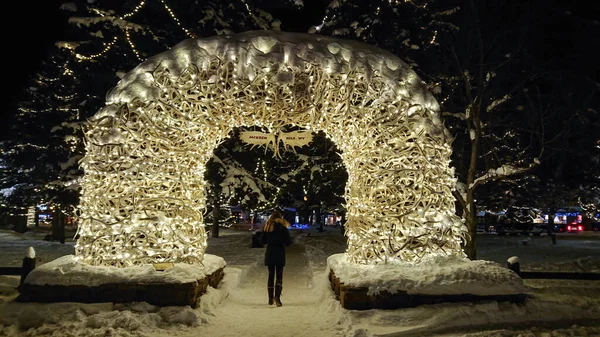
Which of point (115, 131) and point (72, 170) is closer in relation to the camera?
point (115, 131)

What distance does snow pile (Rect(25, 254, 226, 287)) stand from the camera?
6227 millimetres

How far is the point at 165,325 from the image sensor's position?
584cm

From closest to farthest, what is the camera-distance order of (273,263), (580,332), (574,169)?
(580,332), (273,263), (574,169)

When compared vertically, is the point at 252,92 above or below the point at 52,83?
below

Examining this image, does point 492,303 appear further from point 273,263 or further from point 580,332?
point 273,263

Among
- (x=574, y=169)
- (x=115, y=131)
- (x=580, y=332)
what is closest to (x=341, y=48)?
(x=115, y=131)

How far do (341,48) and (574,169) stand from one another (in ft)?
66.7

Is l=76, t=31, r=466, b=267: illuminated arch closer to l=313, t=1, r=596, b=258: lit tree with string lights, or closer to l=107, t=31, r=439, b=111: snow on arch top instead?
l=107, t=31, r=439, b=111: snow on arch top

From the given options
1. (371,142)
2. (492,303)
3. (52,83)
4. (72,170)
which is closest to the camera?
(492,303)

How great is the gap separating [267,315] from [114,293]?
2.30 m

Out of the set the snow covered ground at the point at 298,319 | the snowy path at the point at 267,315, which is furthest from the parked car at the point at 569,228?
the snowy path at the point at 267,315

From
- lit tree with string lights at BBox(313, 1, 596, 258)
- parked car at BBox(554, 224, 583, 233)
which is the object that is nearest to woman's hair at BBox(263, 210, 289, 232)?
lit tree with string lights at BBox(313, 1, 596, 258)

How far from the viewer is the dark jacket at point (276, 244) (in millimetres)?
7656

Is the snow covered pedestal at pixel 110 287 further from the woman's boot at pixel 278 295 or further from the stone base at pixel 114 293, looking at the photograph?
the woman's boot at pixel 278 295
